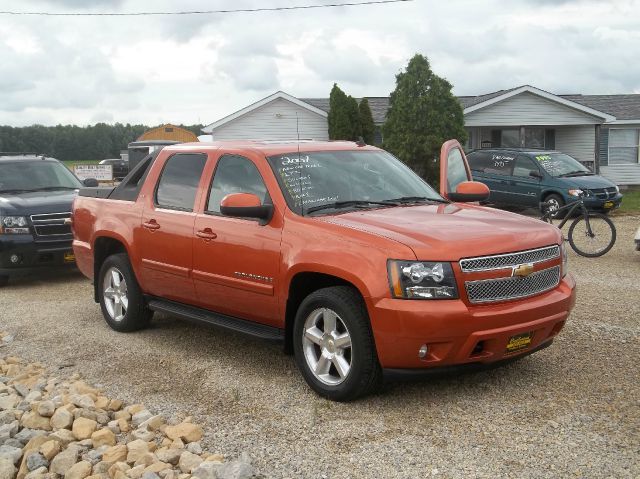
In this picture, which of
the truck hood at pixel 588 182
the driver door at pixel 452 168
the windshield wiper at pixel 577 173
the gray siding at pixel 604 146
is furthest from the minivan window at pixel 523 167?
the gray siding at pixel 604 146

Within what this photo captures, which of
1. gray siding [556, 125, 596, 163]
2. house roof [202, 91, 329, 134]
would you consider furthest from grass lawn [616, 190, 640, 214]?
house roof [202, 91, 329, 134]

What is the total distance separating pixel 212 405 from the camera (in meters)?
5.14

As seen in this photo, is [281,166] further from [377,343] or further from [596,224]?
[596,224]

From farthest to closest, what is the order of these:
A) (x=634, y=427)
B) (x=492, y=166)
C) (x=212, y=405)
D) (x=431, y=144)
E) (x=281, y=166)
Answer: (x=431, y=144) → (x=492, y=166) → (x=281, y=166) → (x=212, y=405) → (x=634, y=427)

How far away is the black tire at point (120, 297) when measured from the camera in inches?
280

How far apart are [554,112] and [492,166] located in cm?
1019

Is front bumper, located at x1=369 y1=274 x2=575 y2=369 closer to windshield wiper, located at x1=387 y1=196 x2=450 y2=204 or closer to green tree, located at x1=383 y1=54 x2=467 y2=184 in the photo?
windshield wiper, located at x1=387 y1=196 x2=450 y2=204

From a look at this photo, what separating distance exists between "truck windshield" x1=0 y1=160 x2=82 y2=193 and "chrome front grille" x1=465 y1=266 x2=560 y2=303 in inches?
342

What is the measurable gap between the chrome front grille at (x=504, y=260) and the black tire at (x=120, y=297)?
11.7ft

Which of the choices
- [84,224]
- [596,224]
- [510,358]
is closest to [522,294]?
[510,358]

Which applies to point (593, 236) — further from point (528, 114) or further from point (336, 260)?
point (528, 114)

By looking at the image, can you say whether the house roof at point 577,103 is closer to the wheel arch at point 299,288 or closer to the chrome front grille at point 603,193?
the chrome front grille at point 603,193

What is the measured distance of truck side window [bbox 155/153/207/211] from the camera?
638 cm

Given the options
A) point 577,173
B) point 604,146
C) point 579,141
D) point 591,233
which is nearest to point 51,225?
point 591,233
